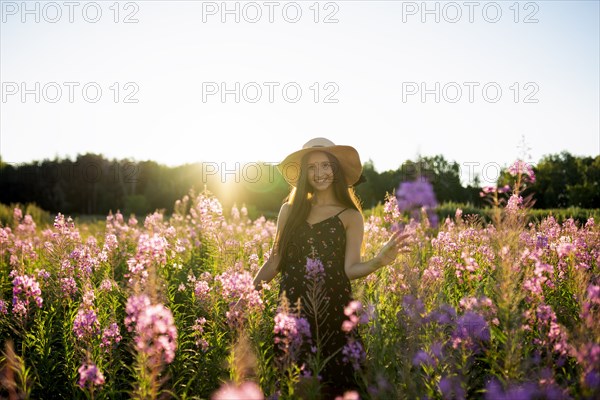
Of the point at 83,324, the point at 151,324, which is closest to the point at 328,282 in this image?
the point at 151,324

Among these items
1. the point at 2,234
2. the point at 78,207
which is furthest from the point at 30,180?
the point at 2,234

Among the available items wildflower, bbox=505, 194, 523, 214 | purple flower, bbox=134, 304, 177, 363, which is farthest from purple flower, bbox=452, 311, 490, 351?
purple flower, bbox=134, 304, 177, 363

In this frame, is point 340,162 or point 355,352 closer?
point 355,352

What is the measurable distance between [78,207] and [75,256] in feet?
168

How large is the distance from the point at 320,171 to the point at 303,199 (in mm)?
336

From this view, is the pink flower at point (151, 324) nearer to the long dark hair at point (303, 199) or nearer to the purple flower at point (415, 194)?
the purple flower at point (415, 194)

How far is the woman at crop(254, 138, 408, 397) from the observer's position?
359 centimetres

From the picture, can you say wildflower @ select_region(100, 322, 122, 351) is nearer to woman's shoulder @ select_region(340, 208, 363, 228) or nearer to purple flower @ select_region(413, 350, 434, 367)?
woman's shoulder @ select_region(340, 208, 363, 228)

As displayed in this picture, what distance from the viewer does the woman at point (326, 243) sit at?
3587 millimetres

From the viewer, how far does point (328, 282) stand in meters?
3.77

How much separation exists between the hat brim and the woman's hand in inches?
49.6

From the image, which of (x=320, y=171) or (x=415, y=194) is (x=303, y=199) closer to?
(x=320, y=171)

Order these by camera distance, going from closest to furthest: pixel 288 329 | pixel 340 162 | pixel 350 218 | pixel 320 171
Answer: pixel 288 329 → pixel 350 218 → pixel 320 171 → pixel 340 162

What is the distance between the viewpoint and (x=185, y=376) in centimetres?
408
